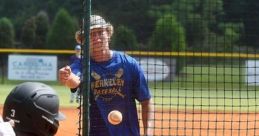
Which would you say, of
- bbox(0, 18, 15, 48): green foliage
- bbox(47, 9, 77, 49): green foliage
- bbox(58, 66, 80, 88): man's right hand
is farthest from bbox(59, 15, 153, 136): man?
bbox(0, 18, 15, 48): green foliage

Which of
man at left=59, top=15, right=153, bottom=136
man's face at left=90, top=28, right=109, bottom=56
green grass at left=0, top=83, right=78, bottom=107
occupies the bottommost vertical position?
green grass at left=0, top=83, right=78, bottom=107

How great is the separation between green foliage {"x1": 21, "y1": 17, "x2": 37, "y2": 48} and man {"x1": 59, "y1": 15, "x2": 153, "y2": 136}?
37.5m

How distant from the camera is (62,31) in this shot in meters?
39.9

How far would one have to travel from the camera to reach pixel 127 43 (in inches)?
326

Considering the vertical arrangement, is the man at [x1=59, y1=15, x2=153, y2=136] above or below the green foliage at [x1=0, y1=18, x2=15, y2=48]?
above

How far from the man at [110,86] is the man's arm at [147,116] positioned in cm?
1

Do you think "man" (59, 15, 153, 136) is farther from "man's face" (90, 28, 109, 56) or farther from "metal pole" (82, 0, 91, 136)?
"metal pole" (82, 0, 91, 136)

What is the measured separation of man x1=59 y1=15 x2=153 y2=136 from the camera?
4918 millimetres

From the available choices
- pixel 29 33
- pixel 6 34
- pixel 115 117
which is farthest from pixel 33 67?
pixel 115 117

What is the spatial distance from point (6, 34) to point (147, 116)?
3669 centimetres

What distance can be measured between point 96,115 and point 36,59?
22261 mm

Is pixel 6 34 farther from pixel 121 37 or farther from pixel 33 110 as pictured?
pixel 33 110

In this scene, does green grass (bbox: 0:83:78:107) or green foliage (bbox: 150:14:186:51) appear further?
green grass (bbox: 0:83:78:107)

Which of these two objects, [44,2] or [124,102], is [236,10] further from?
[44,2]
